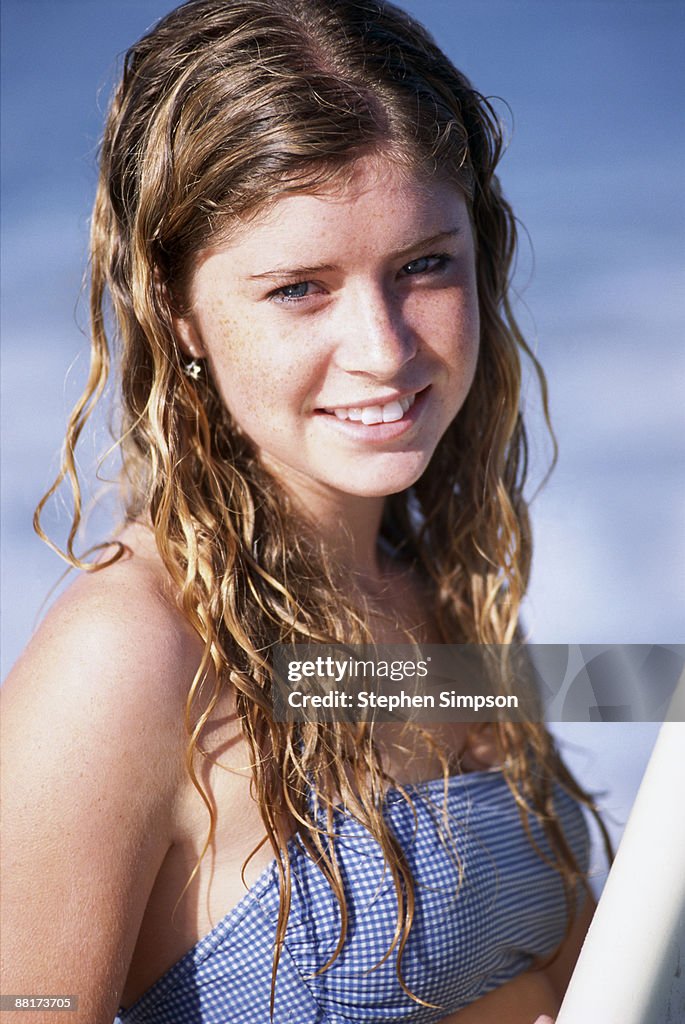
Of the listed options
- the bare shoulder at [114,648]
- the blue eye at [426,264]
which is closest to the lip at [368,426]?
the blue eye at [426,264]

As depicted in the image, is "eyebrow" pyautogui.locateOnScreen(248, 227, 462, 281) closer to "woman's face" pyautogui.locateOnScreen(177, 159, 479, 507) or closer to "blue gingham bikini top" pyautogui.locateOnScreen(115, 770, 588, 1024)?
"woman's face" pyautogui.locateOnScreen(177, 159, 479, 507)

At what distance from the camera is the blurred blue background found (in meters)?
1.58

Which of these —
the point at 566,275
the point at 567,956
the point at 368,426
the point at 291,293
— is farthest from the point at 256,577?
the point at 566,275

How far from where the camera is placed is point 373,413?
102 centimetres

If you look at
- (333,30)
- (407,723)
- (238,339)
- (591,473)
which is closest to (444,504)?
(407,723)

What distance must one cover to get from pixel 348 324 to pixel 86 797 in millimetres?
480

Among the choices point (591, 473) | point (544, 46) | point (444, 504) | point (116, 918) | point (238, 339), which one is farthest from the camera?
point (591, 473)

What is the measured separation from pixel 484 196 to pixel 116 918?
0.86 meters

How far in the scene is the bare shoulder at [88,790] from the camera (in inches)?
33.3

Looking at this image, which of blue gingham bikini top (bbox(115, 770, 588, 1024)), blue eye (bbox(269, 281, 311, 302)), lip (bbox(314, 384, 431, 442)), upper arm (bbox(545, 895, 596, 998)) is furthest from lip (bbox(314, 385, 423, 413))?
upper arm (bbox(545, 895, 596, 998))

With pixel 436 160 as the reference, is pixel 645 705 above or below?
below

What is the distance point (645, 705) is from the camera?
4.78 feet

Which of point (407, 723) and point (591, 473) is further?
point (591, 473)

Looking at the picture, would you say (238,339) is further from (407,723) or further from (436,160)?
(407,723)
